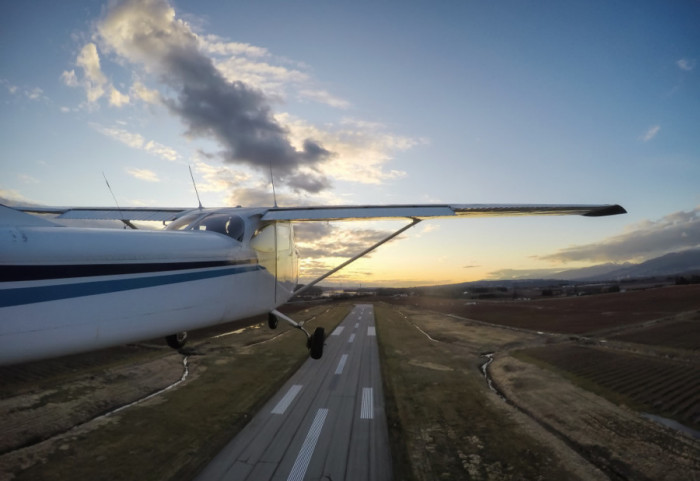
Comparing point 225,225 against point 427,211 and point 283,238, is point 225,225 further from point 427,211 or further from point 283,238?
point 427,211

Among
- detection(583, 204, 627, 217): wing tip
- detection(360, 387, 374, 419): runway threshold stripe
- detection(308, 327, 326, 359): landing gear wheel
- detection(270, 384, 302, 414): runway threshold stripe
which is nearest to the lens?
detection(583, 204, 627, 217): wing tip

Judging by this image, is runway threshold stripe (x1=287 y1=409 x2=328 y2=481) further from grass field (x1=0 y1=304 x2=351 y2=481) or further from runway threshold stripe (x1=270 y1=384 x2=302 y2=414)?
grass field (x1=0 y1=304 x2=351 y2=481)

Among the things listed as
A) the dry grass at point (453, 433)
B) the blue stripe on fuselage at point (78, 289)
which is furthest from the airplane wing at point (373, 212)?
the dry grass at point (453, 433)

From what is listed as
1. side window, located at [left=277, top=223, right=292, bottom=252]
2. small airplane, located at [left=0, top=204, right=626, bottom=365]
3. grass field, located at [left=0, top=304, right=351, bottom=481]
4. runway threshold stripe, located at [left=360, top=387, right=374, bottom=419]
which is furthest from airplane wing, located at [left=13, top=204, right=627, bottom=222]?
runway threshold stripe, located at [left=360, top=387, right=374, bottom=419]

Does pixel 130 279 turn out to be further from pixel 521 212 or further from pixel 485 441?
pixel 485 441

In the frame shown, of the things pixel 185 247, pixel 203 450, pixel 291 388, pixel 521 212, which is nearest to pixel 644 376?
pixel 521 212

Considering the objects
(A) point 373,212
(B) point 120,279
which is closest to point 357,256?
(A) point 373,212

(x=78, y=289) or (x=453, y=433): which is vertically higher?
(x=78, y=289)

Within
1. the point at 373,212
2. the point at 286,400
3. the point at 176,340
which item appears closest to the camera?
the point at 373,212
